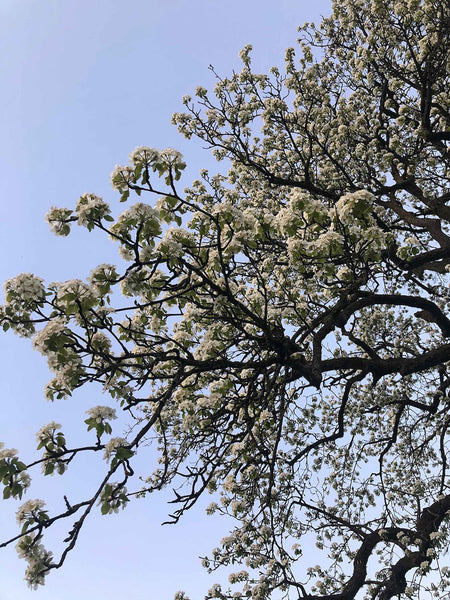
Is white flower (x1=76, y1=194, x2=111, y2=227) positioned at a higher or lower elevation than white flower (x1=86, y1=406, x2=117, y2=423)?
higher

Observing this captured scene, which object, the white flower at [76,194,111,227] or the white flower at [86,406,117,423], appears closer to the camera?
the white flower at [86,406,117,423]

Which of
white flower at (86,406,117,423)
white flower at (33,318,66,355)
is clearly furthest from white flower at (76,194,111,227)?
white flower at (86,406,117,423)

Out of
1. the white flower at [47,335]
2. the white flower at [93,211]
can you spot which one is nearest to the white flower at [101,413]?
the white flower at [47,335]

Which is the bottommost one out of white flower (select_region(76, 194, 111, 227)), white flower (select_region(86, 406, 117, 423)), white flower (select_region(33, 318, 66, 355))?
white flower (select_region(86, 406, 117, 423))

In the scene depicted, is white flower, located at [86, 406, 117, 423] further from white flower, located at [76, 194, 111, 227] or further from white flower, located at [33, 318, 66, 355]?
white flower, located at [76, 194, 111, 227]

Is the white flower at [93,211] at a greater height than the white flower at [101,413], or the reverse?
the white flower at [93,211]

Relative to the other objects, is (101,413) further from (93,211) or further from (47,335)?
(93,211)

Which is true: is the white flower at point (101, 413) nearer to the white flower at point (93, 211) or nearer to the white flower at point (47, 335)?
the white flower at point (47, 335)

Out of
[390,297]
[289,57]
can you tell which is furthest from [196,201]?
[390,297]

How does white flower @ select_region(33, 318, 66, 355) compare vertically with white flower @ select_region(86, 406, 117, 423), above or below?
above

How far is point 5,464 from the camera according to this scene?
16.4ft

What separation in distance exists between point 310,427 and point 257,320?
541 cm

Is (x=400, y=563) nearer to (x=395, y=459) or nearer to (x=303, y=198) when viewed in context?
(x=395, y=459)

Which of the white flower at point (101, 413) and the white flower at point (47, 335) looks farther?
the white flower at point (47, 335)
